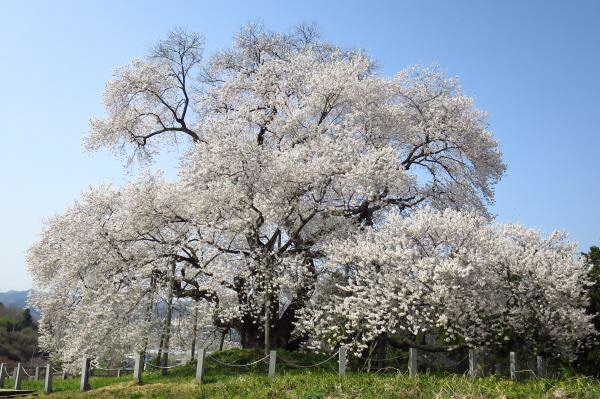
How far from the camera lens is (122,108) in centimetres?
2917

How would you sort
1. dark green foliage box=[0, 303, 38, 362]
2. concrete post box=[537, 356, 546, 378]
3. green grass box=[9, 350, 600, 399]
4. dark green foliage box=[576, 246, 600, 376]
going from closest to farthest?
green grass box=[9, 350, 600, 399]
concrete post box=[537, 356, 546, 378]
dark green foliage box=[576, 246, 600, 376]
dark green foliage box=[0, 303, 38, 362]

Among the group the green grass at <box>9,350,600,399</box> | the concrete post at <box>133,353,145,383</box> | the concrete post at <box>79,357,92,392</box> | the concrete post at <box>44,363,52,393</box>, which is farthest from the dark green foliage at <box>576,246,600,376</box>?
the concrete post at <box>44,363,52,393</box>

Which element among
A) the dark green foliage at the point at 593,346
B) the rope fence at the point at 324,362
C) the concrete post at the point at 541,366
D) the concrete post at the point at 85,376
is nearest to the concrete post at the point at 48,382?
the rope fence at the point at 324,362

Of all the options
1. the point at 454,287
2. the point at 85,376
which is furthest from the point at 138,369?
the point at 454,287

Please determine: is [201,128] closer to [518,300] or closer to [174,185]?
[174,185]

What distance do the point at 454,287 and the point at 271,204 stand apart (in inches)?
312

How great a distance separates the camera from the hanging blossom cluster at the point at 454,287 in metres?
18.2

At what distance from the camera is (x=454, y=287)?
55.7ft

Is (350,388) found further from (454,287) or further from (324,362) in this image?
(324,362)

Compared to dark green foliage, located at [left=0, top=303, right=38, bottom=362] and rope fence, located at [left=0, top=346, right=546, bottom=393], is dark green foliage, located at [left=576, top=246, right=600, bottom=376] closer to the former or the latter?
rope fence, located at [left=0, top=346, right=546, bottom=393]

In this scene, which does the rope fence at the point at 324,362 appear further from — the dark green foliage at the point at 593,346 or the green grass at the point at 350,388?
the dark green foliage at the point at 593,346

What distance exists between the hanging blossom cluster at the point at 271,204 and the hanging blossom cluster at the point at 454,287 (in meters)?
0.17

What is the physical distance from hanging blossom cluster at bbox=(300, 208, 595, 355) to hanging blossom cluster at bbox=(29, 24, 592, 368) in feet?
0.56

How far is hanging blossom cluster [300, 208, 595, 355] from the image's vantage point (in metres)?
18.2
